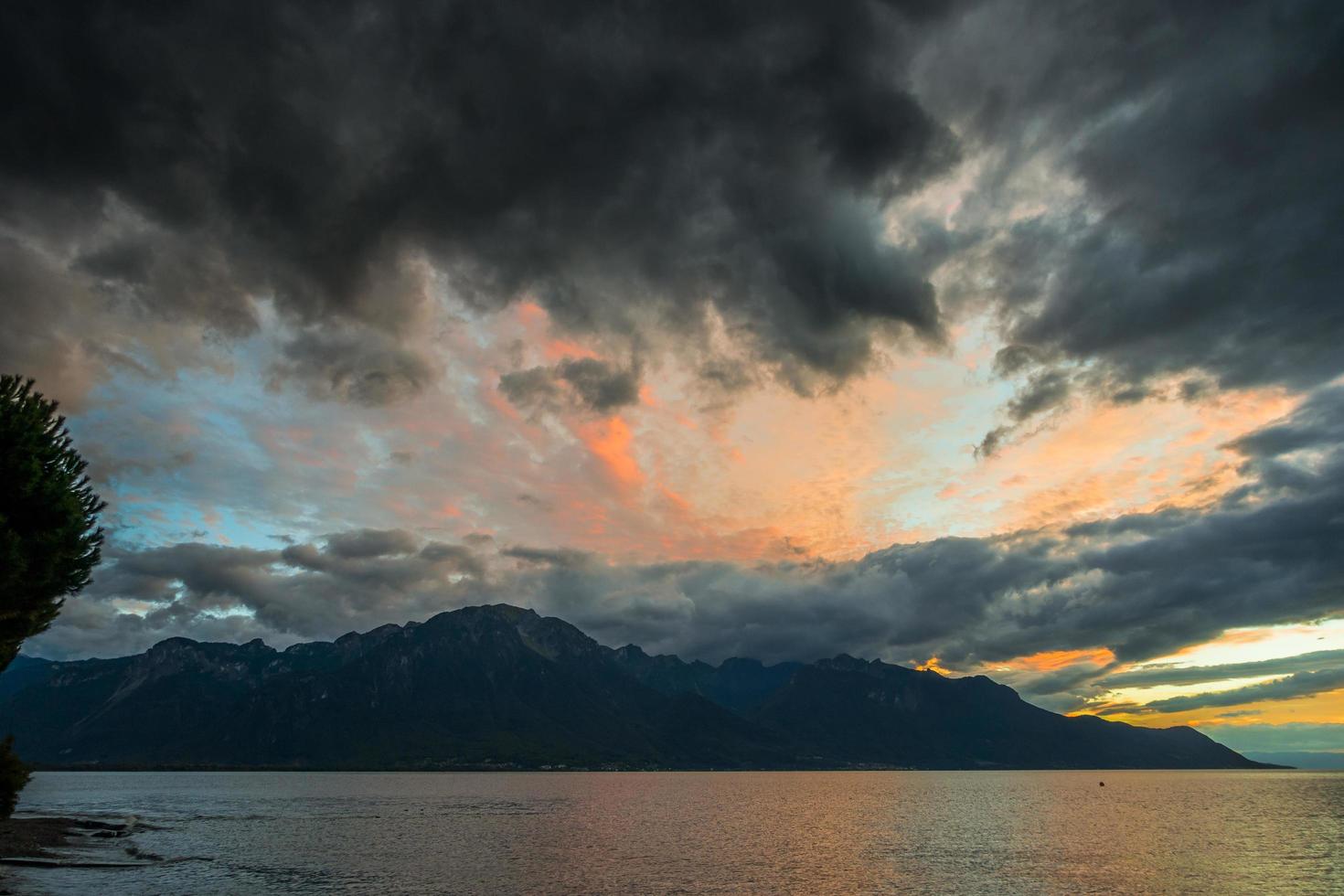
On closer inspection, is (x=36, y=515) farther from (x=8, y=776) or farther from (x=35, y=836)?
(x=35, y=836)

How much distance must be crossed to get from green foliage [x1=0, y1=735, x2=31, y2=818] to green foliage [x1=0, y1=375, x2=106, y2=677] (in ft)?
126

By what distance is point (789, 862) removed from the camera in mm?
112688

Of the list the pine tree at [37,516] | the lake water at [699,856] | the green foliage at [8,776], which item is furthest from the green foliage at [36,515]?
the green foliage at [8,776]

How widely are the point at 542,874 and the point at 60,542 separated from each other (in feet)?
212

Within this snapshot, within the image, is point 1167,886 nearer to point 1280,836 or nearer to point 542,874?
point 542,874

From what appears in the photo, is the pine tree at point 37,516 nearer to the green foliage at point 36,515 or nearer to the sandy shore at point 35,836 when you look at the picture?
the green foliage at point 36,515

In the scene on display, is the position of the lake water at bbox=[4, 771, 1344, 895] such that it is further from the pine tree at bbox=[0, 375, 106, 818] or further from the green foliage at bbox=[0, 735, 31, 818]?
the pine tree at bbox=[0, 375, 106, 818]

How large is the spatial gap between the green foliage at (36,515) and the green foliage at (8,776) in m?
38.5

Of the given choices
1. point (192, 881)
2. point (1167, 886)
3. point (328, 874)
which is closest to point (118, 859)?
point (192, 881)

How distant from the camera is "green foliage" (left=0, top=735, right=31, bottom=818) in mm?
91500

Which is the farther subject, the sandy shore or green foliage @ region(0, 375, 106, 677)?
the sandy shore

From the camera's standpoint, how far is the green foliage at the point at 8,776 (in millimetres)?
91500

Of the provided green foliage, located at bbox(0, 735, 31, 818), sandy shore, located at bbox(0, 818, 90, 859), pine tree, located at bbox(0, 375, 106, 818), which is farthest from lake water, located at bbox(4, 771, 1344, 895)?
pine tree, located at bbox(0, 375, 106, 818)

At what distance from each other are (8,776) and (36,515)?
175 ft
